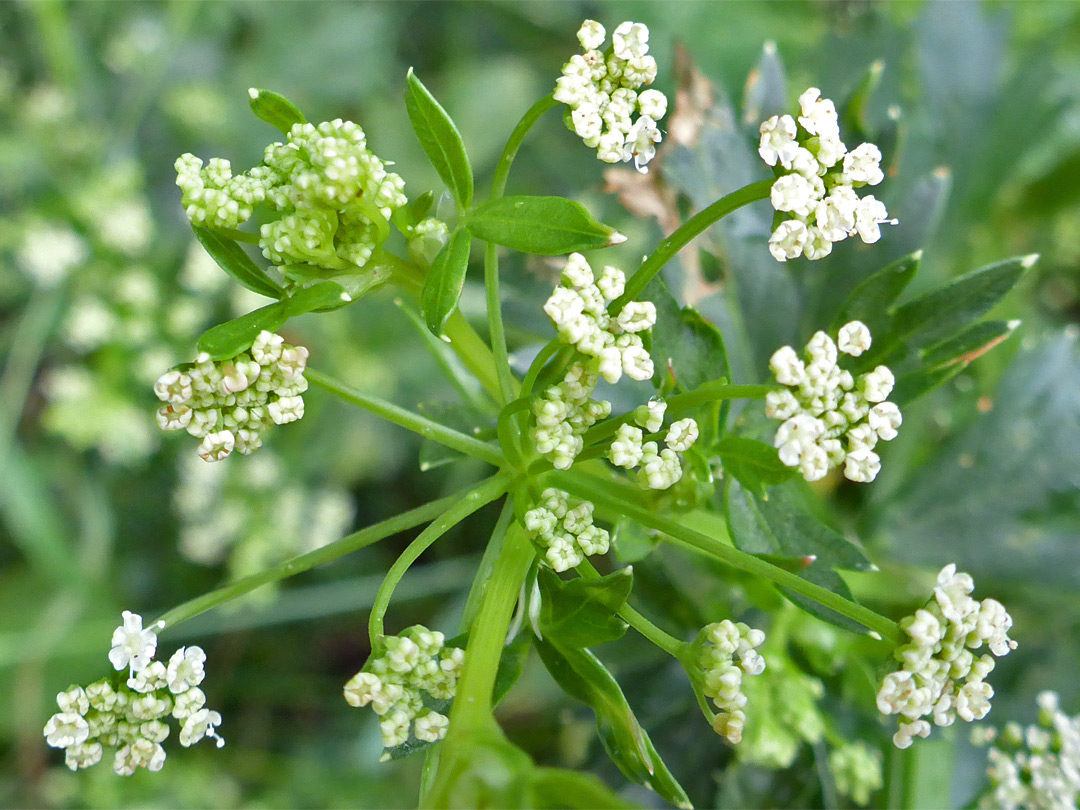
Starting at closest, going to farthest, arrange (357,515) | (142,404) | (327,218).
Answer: (327,218) → (142,404) → (357,515)

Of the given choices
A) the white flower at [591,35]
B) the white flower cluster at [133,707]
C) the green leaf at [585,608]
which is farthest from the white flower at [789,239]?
the white flower cluster at [133,707]

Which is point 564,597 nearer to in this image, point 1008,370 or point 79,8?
point 1008,370

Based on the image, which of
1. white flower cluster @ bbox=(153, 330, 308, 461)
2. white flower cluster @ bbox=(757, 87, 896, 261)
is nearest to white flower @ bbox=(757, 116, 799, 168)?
white flower cluster @ bbox=(757, 87, 896, 261)

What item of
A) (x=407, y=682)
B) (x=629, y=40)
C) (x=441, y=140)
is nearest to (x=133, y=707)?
(x=407, y=682)

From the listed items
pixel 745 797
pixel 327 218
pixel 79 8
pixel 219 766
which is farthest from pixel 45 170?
pixel 745 797

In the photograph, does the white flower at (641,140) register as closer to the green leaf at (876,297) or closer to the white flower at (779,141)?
the white flower at (779,141)

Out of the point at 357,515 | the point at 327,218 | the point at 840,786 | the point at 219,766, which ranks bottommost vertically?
the point at 219,766

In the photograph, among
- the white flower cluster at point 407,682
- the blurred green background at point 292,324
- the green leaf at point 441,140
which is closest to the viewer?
the white flower cluster at point 407,682
